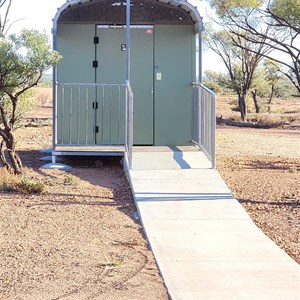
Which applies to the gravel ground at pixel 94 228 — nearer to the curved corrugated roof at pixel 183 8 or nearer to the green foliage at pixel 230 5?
the curved corrugated roof at pixel 183 8

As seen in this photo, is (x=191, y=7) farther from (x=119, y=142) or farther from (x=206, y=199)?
(x=206, y=199)

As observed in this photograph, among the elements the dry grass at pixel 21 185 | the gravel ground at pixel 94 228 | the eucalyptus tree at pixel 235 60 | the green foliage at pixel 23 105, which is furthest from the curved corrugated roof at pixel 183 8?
the eucalyptus tree at pixel 235 60

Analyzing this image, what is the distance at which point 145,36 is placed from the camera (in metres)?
13.4

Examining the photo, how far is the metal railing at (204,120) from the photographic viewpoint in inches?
428

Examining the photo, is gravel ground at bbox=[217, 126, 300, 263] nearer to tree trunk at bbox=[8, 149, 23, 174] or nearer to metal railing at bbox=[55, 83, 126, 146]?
metal railing at bbox=[55, 83, 126, 146]

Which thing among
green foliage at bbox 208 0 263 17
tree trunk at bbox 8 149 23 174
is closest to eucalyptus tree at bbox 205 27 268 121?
green foliage at bbox 208 0 263 17

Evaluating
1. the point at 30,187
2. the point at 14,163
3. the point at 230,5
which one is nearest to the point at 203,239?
the point at 30,187

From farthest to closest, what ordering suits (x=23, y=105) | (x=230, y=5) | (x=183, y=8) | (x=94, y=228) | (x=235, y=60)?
1. (x=235, y=60)
2. (x=230, y=5)
3. (x=183, y=8)
4. (x=23, y=105)
5. (x=94, y=228)

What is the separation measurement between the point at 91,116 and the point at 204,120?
8.31ft

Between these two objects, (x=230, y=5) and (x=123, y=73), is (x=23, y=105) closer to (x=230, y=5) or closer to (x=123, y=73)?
(x=123, y=73)

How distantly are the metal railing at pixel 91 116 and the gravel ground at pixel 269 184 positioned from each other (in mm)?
2121

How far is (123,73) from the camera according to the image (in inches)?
529

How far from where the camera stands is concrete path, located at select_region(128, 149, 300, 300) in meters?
5.83

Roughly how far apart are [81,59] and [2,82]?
3129 millimetres
